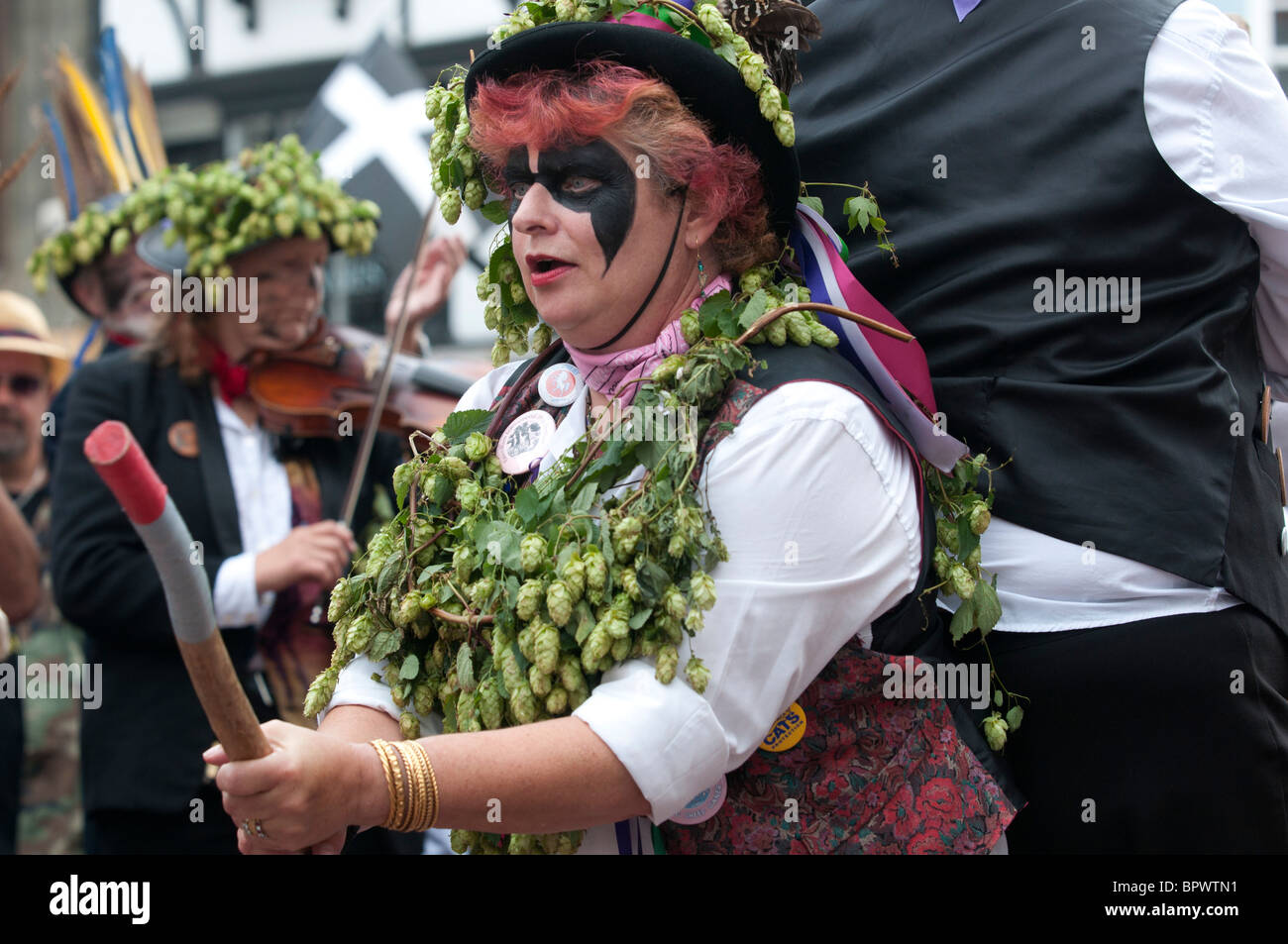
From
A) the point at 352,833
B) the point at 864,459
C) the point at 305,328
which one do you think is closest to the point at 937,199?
the point at 864,459

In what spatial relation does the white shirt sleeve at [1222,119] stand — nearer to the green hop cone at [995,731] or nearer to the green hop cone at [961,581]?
the green hop cone at [961,581]

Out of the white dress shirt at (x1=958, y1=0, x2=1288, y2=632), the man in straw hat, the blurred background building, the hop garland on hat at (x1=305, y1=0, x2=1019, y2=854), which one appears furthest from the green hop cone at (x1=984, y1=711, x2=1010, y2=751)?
the blurred background building

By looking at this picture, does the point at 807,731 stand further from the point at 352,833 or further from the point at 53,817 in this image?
the point at 53,817

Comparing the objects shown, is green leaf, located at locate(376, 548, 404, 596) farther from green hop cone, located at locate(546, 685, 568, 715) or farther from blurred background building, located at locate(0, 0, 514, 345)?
blurred background building, located at locate(0, 0, 514, 345)

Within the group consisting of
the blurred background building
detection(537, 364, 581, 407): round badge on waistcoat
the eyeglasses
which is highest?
the blurred background building

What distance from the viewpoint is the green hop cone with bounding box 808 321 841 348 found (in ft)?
7.58

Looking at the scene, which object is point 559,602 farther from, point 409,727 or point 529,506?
point 409,727

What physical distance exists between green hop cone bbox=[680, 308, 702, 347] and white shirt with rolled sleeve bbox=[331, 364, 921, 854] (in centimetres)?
19

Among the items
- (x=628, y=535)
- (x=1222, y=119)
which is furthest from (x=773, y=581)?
(x=1222, y=119)

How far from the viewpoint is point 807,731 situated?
2.26 meters

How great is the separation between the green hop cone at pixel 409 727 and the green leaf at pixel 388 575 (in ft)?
0.72

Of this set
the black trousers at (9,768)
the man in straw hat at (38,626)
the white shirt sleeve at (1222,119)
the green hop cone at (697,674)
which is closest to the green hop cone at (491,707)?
the green hop cone at (697,674)

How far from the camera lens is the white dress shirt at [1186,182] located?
239 centimetres

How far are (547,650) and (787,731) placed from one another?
0.44 meters
